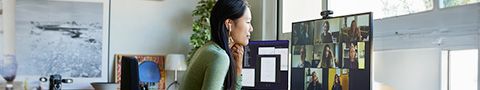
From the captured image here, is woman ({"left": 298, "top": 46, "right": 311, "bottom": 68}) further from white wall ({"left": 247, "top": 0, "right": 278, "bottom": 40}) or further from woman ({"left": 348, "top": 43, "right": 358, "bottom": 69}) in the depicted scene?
white wall ({"left": 247, "top": 0, "right": 278, "bottom": 40})

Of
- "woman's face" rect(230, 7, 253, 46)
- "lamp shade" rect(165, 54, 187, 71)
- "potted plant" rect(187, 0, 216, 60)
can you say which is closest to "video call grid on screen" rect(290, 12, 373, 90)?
"woman's face" rect(230, 7, 253, 46)

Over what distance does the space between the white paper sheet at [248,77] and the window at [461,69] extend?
1.17 meters

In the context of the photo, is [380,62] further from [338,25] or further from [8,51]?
[8,51]

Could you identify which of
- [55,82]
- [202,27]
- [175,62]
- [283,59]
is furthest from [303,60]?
[55,82]

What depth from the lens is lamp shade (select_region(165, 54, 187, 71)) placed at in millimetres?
4785

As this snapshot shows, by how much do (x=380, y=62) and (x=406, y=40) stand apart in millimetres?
231

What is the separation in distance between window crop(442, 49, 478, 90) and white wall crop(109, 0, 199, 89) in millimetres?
2681

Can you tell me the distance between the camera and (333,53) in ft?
9.66

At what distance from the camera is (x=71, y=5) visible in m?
4.76

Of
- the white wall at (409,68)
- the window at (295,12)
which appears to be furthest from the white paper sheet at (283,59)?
the window at (295,12)

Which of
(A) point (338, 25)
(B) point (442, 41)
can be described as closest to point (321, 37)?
(A) point (338, 25)

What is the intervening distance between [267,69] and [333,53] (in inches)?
24.0

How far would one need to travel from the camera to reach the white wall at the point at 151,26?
4898 mm

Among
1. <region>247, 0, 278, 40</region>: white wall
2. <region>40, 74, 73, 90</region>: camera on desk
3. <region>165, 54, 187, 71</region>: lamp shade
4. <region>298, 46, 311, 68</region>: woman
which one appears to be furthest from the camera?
<region>165, 54, 187, 71</region>: lamp shade
